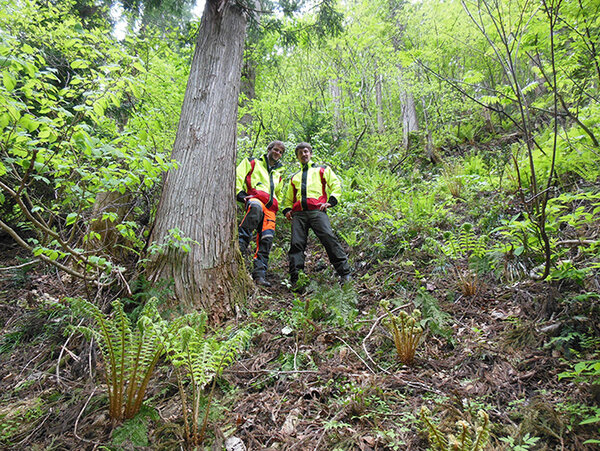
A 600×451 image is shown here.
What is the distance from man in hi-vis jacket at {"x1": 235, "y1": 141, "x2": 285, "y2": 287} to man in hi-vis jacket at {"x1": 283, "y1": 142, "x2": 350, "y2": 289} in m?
0.32

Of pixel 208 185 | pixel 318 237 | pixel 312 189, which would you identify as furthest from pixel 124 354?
pixel 312 189

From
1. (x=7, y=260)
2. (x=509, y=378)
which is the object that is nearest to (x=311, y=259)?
(x=509, y=378)

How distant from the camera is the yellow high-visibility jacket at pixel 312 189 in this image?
472 centimetres

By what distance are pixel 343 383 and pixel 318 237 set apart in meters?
2.56

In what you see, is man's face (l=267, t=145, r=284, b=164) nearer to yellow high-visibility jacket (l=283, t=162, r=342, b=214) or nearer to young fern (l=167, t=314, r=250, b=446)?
yellow high-visibility jacket (l=283, t=162, r=342, b=214)

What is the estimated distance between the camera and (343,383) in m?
2.22

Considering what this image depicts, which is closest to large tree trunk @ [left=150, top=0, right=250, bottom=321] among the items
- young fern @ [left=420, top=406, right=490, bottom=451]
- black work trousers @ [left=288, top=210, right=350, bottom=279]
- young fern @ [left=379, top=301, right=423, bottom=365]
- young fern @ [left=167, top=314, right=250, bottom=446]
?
black work trousers @ [left=288, top=210, right=350, bottom=279]

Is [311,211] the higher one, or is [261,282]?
[311,211]

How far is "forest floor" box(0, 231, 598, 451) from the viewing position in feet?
5.67

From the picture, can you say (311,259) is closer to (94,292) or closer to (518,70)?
(94,292)

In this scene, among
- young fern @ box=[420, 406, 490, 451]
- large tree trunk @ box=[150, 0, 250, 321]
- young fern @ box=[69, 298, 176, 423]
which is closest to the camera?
young fern @ box=[420, 406, 490, 451]

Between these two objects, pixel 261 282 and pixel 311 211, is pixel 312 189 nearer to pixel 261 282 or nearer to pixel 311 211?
pixel 311 211

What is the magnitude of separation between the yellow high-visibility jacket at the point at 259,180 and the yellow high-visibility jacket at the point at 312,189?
0.31 metres

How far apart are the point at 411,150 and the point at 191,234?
8.59 m
